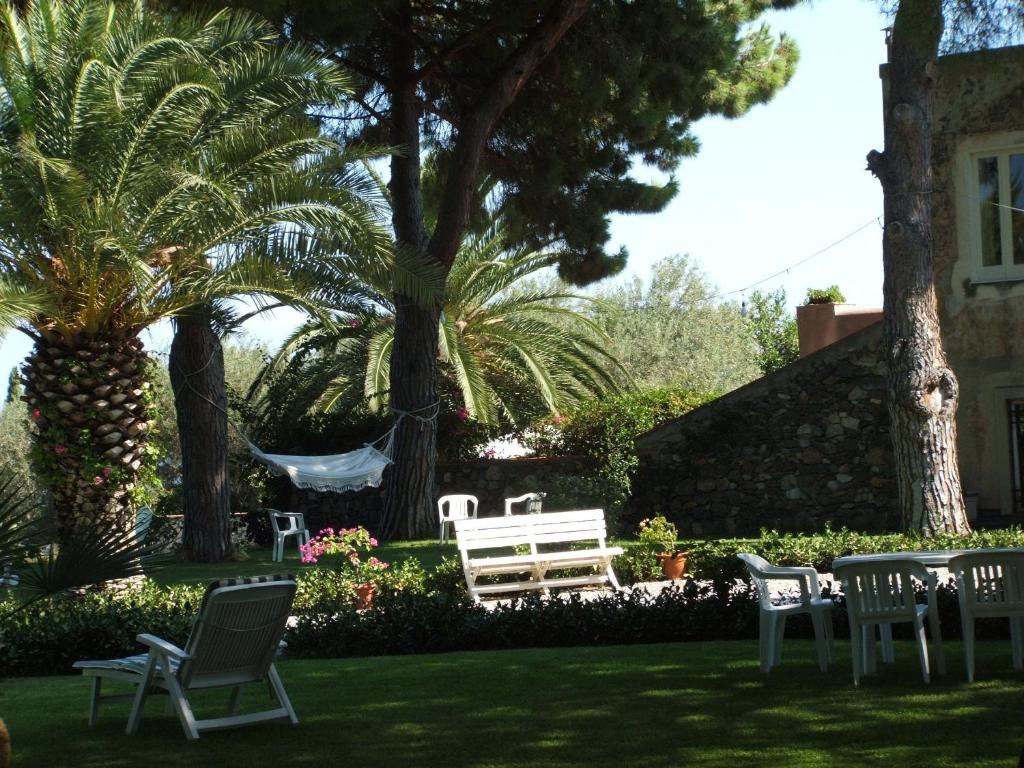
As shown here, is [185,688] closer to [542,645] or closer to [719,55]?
[542,645]

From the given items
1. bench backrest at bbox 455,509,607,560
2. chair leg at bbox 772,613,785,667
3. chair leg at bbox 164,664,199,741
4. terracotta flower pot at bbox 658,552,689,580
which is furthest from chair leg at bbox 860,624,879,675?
terracotta flower pot at bbox 658,552,689,580

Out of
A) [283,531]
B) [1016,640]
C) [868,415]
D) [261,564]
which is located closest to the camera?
[1016,640]

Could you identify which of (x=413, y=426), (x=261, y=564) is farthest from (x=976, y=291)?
(x=261, y=564)

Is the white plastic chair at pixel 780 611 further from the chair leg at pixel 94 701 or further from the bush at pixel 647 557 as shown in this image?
the bush at pixel 647 557

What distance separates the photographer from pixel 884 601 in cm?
716

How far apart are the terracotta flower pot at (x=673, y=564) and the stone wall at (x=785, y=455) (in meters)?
5.01

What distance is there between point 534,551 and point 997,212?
27.4 ft

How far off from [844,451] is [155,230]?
10.3 m

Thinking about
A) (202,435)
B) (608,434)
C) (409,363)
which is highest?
(409,363)

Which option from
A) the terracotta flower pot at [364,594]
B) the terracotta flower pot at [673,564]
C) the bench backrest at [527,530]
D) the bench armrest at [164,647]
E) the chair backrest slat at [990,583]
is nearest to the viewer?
the bench armrest at [164,647]

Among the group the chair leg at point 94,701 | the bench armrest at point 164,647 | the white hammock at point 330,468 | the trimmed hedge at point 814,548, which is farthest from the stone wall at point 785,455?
the bench armrest at point 164,647

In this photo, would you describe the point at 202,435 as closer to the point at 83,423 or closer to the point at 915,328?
the point at 83,423

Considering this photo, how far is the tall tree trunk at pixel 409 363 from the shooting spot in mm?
19484

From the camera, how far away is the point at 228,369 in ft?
153
